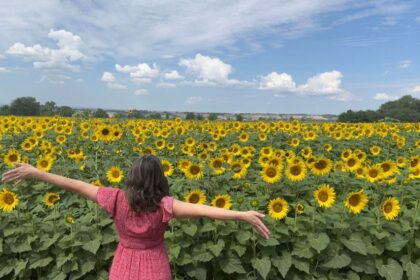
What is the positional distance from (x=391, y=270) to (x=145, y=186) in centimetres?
301

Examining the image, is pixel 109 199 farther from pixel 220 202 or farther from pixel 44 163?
pixel 44 163

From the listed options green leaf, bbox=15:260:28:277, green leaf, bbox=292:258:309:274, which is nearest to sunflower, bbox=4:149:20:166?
green leaf, bbox=15:260:28:277

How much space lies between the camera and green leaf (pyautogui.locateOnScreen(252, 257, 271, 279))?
15.5 ft

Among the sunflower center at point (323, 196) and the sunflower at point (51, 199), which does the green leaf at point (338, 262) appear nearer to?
the sunflower center at point (323, 196)

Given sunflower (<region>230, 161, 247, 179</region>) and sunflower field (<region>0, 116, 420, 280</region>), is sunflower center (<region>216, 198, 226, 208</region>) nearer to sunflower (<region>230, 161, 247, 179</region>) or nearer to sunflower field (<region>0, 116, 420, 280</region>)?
sunflower field (<region>0, 116, 420, 280</region>)

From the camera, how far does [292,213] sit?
19.8ft

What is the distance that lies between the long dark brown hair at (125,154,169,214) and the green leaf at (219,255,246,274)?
1.49 metres

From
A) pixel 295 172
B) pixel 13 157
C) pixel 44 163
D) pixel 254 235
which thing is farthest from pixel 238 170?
pixel 13 157

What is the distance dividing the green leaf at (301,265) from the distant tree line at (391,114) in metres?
12.5

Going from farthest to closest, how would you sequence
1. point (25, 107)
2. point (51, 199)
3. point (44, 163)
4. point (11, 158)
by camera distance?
point (25, 107) < point (11, 158) < point (44, 163) < point (51, 199)

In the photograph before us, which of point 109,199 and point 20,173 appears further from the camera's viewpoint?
point 20,173

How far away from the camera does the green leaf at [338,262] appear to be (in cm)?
485

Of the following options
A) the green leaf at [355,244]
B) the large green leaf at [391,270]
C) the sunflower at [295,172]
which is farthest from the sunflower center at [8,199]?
the large green leaf at [391,270]

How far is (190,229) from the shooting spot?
5.00 meters
